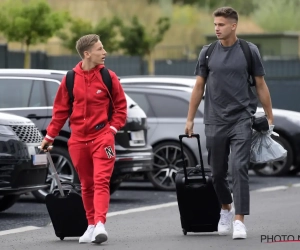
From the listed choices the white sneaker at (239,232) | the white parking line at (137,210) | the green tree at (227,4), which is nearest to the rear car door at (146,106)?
the white parking line at (137,210)

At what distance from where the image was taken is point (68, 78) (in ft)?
29.5

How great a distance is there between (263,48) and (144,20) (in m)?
9.11

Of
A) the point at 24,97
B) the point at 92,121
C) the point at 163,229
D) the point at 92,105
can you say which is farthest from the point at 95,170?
the point at 24,97

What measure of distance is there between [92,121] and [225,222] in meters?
1.37

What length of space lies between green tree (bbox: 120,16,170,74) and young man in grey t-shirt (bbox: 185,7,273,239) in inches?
1704

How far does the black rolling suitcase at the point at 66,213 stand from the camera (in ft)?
30.1

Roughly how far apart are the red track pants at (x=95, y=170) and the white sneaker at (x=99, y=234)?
59mm

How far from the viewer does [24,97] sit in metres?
14.0

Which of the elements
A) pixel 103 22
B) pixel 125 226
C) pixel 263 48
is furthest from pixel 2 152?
pixel 263 48

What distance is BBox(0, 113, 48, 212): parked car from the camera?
444 inches

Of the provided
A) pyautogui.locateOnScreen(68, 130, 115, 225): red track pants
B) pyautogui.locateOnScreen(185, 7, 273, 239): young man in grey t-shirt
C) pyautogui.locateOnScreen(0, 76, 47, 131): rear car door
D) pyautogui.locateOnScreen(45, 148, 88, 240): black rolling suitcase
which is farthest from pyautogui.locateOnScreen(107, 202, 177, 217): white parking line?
pyautogui.locateOnScreen(185, 7, 273, 239): young man in grey t-shirt

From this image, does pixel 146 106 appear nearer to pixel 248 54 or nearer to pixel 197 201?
pixel 197 201

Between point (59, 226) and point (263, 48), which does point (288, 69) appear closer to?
point (263, 48)

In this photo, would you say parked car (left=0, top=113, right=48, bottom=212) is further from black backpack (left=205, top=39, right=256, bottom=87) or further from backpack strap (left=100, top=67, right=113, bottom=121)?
black backpack (left=205, top=39, right=256, bottom=87)
